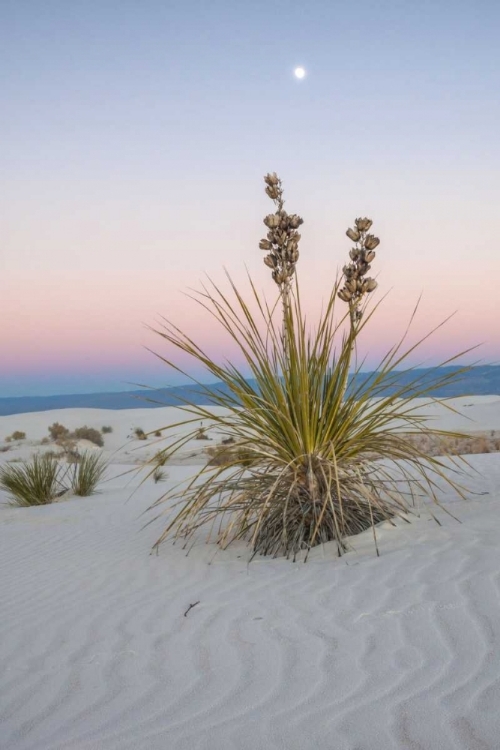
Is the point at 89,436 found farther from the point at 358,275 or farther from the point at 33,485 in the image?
the point at 358,275

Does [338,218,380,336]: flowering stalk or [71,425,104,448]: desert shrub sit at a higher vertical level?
[338,218,380,336]: flowering stalk

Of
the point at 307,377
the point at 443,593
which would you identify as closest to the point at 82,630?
the point at 443,593

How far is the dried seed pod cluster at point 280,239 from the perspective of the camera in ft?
14.0

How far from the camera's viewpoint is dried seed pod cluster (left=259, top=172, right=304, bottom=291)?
14.0ft

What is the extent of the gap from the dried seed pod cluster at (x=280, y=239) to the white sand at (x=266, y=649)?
189 cm

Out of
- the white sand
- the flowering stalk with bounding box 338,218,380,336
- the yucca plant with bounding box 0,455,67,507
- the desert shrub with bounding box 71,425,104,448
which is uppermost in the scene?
the flowering stalk with bounding box 338,218,380,336

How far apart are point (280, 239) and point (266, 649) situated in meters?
2.66

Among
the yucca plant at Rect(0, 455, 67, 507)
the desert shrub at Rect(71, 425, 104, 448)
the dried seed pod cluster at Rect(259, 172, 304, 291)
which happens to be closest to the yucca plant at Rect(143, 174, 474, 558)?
the dried seed pod cluster at Rect(259, 172, 304, 291)

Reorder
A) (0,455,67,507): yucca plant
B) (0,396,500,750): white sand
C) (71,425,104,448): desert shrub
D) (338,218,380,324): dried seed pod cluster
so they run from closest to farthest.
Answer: (0,396,500,750): white sand
(338,218,380,324): dried seed pod cluster
(0,455,67,507): yucca plant
(71,425,104,448): desert shrub

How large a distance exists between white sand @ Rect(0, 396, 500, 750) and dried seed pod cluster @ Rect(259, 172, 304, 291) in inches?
74.5

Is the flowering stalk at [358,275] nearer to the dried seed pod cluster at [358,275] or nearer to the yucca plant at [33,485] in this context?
the dried seed pod cluster at [358,275]

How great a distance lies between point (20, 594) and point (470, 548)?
299 centimetres

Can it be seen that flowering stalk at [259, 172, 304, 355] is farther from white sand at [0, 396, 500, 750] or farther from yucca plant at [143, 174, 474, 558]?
white sand at [0, 396, 500, 750]

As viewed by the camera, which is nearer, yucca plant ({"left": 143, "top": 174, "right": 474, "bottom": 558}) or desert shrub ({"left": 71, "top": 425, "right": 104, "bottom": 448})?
yucca plant ({"left": 143, "top": 174, "right": 474, "bottom": 558})
